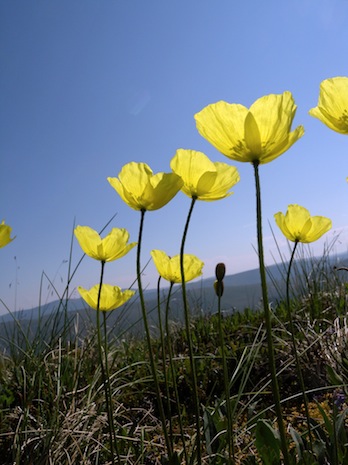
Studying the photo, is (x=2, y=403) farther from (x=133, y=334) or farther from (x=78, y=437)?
(x=133, y=334)

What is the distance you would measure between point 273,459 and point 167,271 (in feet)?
2.02

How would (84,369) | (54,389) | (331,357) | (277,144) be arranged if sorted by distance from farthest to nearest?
(84,369) < (54,389) < (331,357) < (277,144)

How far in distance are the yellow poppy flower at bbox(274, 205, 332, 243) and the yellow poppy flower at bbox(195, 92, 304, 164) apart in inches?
22.8

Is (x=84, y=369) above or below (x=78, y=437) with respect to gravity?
above

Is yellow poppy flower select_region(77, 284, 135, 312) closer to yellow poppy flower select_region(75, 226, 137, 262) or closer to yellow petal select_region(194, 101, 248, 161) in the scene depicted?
yellow poppy flower select_region(75, 226, 137, 262)

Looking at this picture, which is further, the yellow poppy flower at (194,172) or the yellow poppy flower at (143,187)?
the yellow poppy flower at (194,172)

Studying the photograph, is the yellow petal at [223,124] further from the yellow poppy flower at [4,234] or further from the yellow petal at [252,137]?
the yellow poppy flower at [4,234]

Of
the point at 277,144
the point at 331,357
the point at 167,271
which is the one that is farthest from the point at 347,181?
the point at 331,357

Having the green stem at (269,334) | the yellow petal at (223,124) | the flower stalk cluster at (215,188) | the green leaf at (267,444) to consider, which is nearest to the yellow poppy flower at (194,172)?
the flower stalk cluster at (215,188)

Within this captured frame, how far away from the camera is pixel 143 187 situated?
3.92ft

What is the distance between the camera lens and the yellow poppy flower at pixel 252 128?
925 mm

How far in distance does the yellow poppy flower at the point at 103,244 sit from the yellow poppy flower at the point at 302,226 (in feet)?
1.60

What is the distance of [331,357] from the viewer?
211 centimetres

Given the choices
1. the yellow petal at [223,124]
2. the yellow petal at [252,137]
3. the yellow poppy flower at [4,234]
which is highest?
the yellow petal at [223,124]
